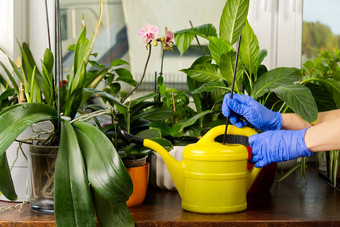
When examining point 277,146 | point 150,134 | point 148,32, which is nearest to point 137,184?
point 150,134

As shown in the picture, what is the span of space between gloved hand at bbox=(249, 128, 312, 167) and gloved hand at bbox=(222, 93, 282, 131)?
0.22 ft

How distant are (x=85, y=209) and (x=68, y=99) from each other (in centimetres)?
39

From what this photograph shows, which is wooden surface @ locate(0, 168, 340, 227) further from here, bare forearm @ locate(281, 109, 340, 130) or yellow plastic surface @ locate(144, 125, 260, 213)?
bare forearm @ locate(281, 109, 340, 130)

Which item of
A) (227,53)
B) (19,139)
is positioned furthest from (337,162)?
(19,139)

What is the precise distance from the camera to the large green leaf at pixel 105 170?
87 centimetres

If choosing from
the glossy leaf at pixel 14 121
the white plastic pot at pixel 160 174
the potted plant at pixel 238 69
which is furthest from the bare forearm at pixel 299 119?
the glossy leaf at pixel 14 121

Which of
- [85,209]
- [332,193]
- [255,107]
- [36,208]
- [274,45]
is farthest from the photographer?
[274,45]

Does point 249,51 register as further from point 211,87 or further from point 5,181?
point 5,181

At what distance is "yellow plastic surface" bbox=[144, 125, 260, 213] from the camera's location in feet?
3.40

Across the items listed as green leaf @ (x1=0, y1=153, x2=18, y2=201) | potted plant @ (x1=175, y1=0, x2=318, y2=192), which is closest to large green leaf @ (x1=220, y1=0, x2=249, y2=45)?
potted plant @ (x1=175, y1=0, x2=318, y2=192)

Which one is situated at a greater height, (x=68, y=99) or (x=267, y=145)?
(x=68, y=99)

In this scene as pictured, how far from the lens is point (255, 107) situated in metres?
1.16

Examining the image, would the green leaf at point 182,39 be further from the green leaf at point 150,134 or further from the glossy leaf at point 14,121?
the glossy leaf at point 14,121

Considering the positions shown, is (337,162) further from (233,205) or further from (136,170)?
(136,170)
